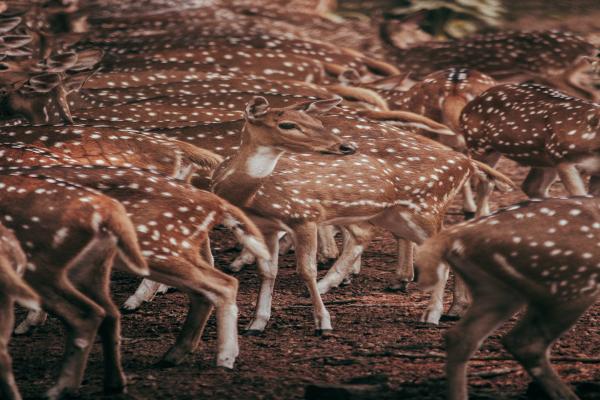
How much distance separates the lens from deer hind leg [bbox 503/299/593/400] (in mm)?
5254

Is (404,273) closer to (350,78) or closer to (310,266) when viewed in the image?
(310,266)

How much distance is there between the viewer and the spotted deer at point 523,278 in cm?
523

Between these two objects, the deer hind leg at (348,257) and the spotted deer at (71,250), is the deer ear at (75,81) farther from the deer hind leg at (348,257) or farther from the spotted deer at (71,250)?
the spotted deer at (71,250)

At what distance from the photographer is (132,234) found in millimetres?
5410

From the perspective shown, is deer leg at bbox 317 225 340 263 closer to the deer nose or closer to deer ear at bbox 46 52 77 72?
the deer nose

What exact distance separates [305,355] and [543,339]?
4.43 feet

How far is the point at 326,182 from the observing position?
7.14 meters

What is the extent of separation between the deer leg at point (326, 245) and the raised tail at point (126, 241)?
3047 mm

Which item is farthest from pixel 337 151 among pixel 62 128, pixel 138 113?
pixel 138 113

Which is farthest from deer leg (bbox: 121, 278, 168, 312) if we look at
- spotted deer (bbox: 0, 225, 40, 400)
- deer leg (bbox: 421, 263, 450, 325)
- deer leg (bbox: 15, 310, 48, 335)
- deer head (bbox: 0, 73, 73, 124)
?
spotted deer (bbox: 0, 225, 40, 400)

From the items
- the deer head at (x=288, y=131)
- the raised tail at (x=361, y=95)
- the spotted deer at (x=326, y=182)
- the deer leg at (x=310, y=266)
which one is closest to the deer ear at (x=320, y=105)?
the spotted deer at (x=326, y=182)

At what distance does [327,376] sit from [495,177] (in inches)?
100

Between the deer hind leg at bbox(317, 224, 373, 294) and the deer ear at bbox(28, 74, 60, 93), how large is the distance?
2.18m

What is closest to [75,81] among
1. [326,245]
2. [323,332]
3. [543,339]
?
[326,245]
